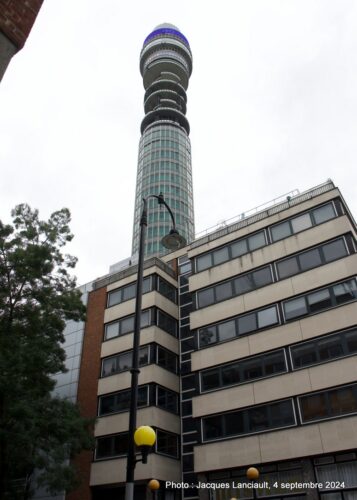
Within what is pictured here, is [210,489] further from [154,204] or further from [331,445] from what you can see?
[154,204]

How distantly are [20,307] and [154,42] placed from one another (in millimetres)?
123878

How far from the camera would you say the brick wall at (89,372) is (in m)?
29.4

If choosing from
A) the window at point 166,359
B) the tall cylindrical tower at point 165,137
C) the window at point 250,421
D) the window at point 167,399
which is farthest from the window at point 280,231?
Answer: the tall cylindrical tower at point 165,137

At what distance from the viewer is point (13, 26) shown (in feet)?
14.6

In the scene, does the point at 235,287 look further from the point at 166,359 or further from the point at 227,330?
the point at 166,359

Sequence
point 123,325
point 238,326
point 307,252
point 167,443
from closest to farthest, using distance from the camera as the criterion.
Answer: point 307,252 < point 238,326 < point 167,443 < point 123,325

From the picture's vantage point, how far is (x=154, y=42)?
130 meters

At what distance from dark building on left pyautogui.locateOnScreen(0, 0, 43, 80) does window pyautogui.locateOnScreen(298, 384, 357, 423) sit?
22.8 metres

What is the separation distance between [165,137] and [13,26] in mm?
114244

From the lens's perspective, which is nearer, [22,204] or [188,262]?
[22,204]

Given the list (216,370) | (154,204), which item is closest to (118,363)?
(216,370)

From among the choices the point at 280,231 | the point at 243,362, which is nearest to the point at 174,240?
the point at 243,362

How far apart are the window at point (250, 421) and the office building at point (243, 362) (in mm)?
62

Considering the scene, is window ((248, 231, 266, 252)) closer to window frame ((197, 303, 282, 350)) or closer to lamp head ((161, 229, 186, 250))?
window frame ((197, 303, 282, 350))
